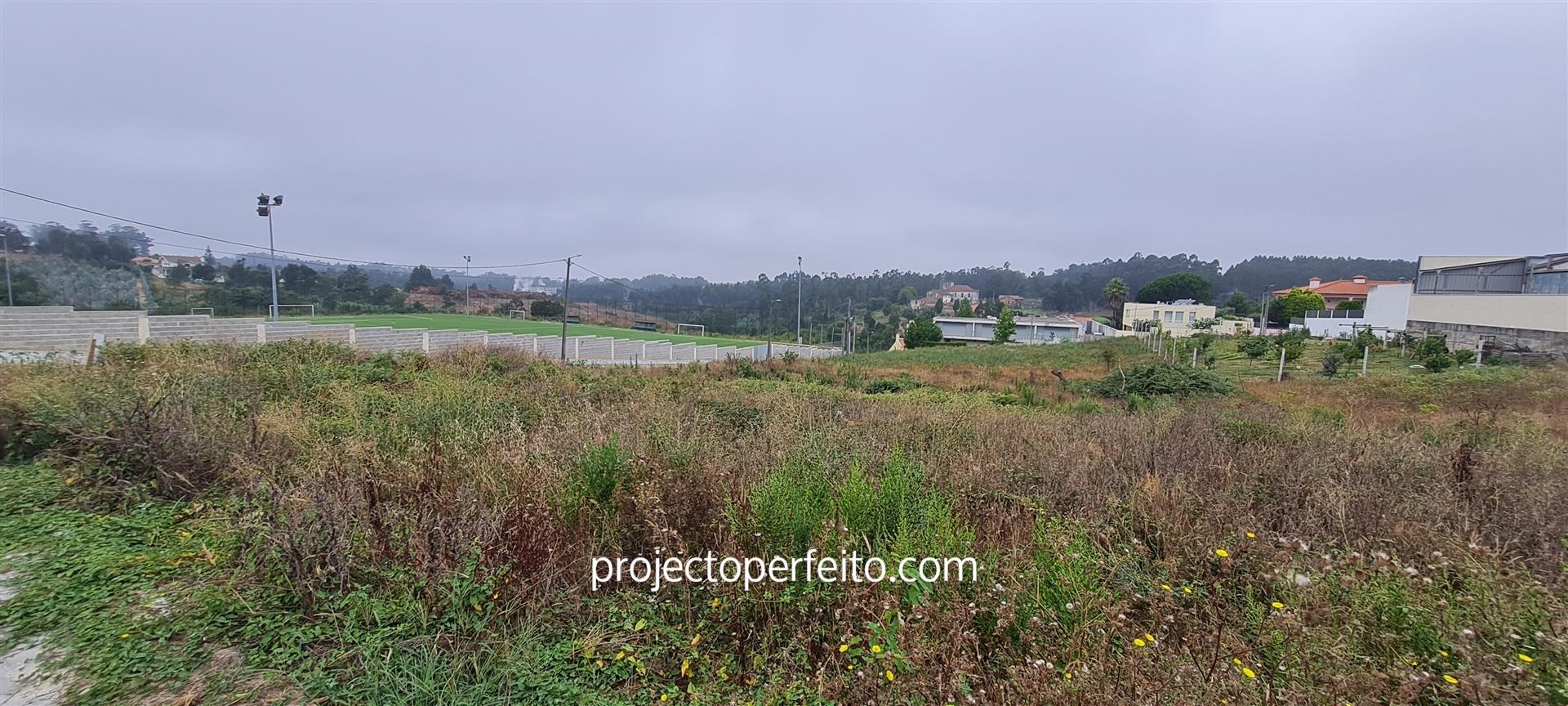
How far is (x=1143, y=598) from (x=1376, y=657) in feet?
2.38

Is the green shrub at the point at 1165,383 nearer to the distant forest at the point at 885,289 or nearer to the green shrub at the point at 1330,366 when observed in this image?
the green shrub at the point at 1330,366

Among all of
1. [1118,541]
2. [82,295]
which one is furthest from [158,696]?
[82,295]

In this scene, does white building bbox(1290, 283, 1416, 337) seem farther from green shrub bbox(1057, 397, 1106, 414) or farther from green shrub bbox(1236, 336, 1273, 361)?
green shrub bbox(1057, 397, 1106, 414)

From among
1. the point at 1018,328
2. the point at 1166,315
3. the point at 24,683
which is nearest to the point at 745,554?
the point at 24,683

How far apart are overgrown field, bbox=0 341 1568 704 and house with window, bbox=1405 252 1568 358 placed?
97.5 ft

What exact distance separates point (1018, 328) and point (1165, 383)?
56.7m

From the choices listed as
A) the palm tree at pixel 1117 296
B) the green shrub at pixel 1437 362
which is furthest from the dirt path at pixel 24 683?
the palm tree at pixel 1117 296

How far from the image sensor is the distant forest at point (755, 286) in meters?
25.5

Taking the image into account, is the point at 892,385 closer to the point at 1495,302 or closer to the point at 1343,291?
the point at 1495,302

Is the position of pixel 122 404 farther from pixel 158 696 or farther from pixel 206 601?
pixel 158 696

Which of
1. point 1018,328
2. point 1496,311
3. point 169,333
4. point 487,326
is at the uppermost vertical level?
point 1496,311

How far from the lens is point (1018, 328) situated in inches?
2640

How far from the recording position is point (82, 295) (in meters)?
22.5

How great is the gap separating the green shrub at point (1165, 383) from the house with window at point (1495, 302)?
59.2ft
